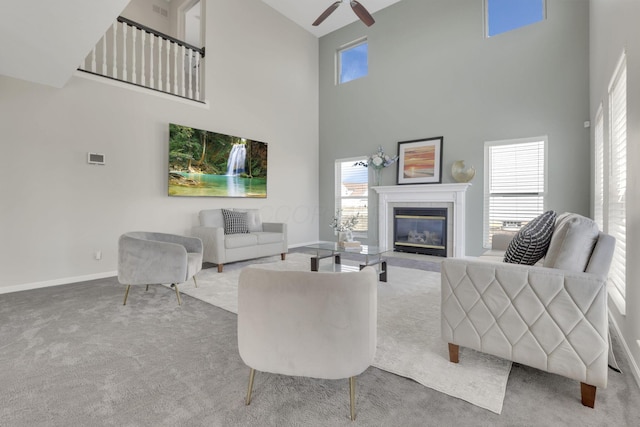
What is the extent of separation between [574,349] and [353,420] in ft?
3.58

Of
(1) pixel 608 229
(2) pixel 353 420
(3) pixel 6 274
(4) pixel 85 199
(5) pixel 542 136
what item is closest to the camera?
(2) pixel 353 420

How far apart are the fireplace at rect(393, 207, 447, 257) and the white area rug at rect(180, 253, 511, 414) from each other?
197 centimetres

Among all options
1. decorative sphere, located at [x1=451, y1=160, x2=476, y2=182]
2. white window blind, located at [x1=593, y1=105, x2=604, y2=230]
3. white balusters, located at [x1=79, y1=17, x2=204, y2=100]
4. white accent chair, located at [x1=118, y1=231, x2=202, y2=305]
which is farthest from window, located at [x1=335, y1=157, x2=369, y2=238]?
white accent chair, located at [x1=118, y1=231, x2=202, y2=305]

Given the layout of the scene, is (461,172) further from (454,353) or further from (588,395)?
(588,395)

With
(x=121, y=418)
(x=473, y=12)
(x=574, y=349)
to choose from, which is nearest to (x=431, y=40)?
(x=473, y=12)

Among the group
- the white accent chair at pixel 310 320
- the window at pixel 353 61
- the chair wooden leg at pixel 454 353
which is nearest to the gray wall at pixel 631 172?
the chair wooden leg at pixel 454 353

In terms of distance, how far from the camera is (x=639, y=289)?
5.20 feet

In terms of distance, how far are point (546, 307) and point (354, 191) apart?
17.4 feet

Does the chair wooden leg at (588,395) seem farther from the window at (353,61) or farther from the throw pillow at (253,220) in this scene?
the window at (353,61)

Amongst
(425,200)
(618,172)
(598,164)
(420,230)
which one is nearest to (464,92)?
(425,200)

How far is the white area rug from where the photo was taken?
155 cm

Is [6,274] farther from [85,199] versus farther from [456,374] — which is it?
[456,374]

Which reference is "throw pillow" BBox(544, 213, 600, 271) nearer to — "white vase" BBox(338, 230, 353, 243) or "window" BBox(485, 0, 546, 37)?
"white vase" BBox(338, 230, 353, 243)

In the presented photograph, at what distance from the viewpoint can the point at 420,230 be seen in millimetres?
5680
